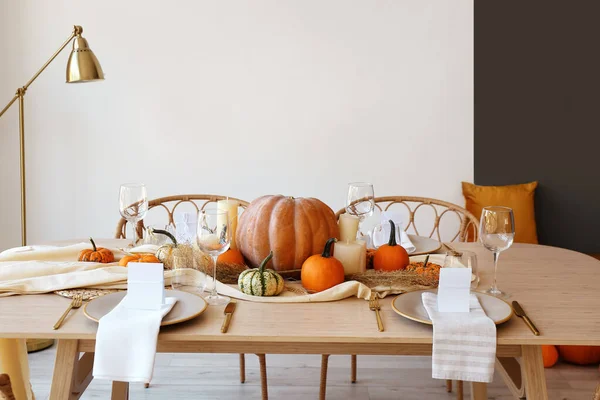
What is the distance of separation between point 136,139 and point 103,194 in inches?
13.7

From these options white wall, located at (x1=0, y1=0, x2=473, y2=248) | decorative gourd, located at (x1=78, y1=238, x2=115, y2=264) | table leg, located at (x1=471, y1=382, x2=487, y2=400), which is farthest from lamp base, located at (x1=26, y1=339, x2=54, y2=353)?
table leg, located at (x1=471, y1=382, x2=487, y2=400)

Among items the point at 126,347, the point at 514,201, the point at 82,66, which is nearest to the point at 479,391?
the point at 126,347

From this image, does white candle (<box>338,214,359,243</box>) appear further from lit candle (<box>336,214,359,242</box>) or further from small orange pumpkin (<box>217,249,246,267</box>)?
small orange pumpkin (<box>217,249,246,267</box>)

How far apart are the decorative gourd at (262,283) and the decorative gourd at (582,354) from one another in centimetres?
177

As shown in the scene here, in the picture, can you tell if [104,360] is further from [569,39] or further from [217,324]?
[569,39]

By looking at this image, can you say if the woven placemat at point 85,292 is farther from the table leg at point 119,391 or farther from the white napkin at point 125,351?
the table leg at point 119,391

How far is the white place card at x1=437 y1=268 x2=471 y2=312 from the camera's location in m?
1.40

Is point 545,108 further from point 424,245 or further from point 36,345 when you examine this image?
point 36,345

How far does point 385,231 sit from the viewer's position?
6.84ft

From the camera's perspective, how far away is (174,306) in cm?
144

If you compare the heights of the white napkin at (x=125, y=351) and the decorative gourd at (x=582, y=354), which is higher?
the white napkin at (x=125, y=351)

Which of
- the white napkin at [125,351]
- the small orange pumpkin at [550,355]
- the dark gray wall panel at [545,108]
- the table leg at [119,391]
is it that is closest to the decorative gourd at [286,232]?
the white napkin at [125,351]

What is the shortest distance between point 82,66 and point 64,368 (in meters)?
1.41

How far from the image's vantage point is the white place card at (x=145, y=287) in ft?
4.61
